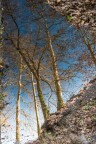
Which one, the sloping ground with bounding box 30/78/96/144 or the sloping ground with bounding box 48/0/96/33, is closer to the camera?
the sloping ground with bounding box 30/78/96/144

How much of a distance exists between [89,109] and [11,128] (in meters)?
11.7

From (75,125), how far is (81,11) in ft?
16.2

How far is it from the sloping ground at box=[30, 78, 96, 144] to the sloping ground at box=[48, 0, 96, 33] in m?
3.43

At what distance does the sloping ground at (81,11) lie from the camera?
12633 mm

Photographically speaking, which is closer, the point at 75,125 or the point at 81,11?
the point at 75,125

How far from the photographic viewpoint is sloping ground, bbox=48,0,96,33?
12.6 metres

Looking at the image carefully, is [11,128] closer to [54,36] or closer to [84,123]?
[54,36]

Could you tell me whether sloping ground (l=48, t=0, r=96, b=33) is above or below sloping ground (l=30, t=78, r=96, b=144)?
above

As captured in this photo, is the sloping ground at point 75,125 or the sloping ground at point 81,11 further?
the sloping ground at point 81,11

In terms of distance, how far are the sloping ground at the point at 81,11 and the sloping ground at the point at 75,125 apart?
3428mm

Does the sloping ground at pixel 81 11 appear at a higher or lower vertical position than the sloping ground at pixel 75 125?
higher

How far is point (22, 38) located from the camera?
2220cm

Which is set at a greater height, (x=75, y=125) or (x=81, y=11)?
(x=81, y=11)

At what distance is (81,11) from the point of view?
1298 cm
